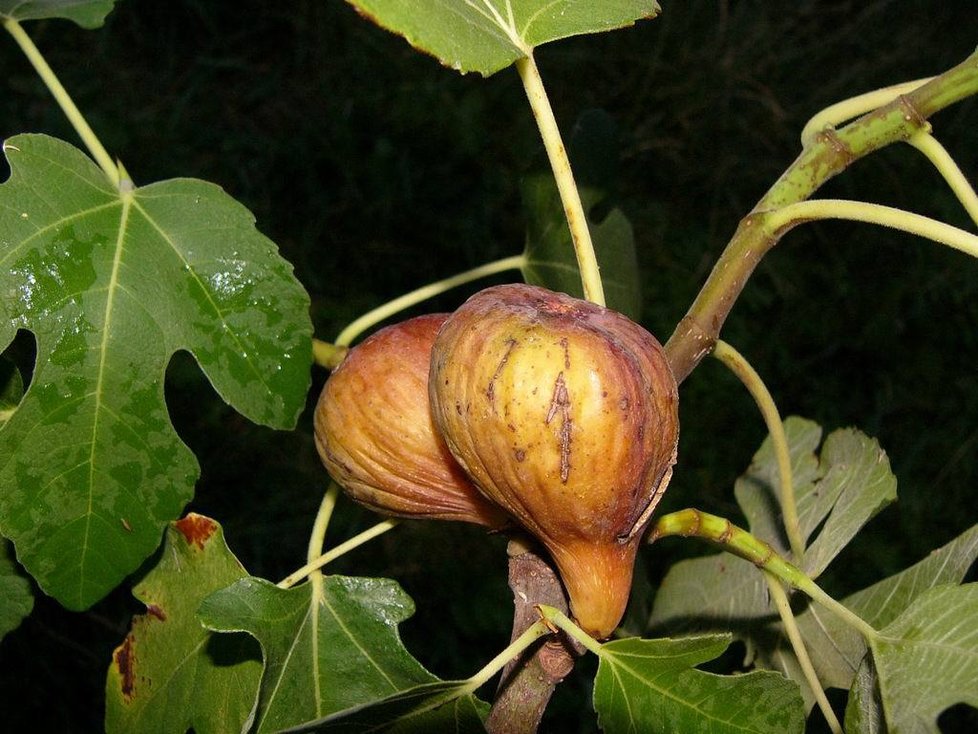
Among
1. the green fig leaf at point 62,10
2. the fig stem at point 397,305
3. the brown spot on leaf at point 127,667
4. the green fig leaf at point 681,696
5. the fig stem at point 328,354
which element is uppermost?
the green fig leaf at point 62,10

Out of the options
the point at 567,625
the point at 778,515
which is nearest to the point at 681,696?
the point at 567,625

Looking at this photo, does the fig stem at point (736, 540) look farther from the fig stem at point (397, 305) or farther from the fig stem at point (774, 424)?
the fig stem at point (397, 305)

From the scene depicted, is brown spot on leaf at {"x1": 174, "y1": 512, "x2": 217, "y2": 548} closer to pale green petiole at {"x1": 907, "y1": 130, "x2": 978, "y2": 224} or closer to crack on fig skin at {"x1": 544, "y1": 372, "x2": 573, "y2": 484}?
crack on fig skin at {"x1": 544, "y1": 372, "x2": 573, "y2": 484}

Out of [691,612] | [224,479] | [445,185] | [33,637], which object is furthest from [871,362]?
[33,637]

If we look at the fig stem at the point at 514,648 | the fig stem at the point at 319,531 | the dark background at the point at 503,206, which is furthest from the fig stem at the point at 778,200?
the dark background at the point at 503,206

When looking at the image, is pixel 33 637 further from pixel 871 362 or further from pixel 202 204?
pixel 871 362

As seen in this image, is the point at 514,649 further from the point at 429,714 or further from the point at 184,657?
the point at 184,657

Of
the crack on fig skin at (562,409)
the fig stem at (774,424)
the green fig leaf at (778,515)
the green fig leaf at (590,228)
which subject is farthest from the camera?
the green fig leaf at (590,228)

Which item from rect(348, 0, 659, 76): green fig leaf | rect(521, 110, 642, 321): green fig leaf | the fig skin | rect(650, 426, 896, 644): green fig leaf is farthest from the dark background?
rect(348, 0, 659, 76): green fig leaf

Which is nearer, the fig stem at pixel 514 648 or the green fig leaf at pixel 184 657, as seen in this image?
the fig stem at pixel 514 648
